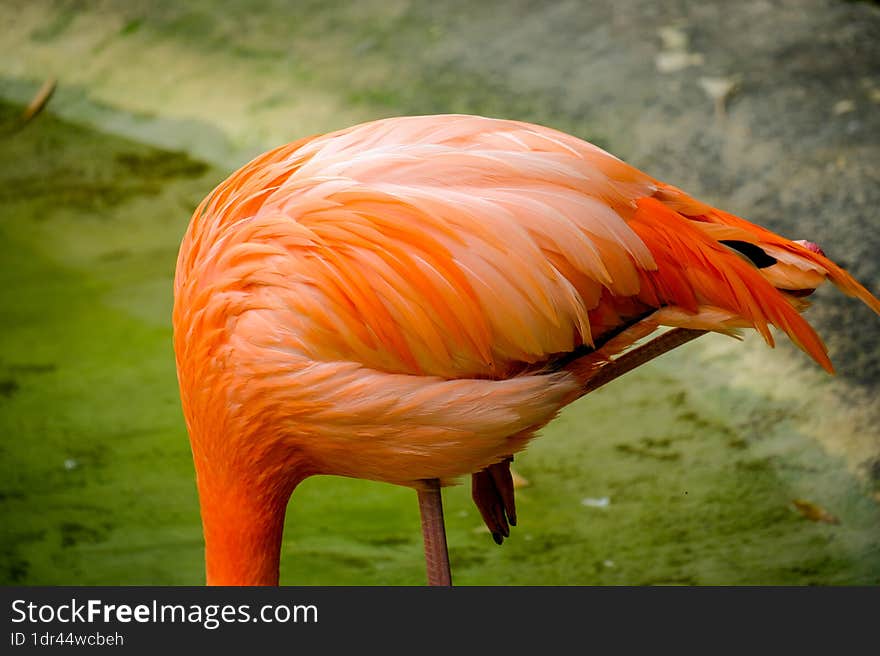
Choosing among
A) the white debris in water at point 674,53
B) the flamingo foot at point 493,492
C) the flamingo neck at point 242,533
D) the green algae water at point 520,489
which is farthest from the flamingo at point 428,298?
the white debris in water at point 674,53

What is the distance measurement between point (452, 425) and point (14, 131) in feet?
11.6

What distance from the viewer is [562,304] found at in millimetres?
2268

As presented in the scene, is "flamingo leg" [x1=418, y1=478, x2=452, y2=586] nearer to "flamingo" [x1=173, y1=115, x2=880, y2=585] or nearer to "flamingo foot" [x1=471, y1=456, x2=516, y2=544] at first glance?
"flamingo" [x1=173, y1=115, x2=880, y2=585]

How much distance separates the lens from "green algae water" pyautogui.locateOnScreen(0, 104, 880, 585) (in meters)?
3.12

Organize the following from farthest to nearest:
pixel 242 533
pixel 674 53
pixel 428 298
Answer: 1. pixel 674 53
2. pixel 242 533
3. pixel 428 298

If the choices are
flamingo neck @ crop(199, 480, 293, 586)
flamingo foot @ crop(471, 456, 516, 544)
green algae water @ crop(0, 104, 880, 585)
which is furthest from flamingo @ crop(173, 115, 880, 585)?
green algae water @ crop(0, 104, 880, 585)

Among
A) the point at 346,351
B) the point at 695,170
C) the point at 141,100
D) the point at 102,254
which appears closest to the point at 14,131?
the point at 141,100

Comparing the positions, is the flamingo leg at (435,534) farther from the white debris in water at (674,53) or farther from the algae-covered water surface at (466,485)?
the white debris in water at (674,53)

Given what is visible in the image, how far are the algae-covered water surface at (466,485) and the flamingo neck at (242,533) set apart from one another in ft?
2.25

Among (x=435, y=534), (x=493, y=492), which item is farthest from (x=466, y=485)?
(x=435, y=534)

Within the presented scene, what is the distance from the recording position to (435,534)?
2502mm

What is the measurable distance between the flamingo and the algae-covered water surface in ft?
2.65

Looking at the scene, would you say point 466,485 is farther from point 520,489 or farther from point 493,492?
point 493,492

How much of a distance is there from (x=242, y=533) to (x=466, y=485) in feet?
3.72
